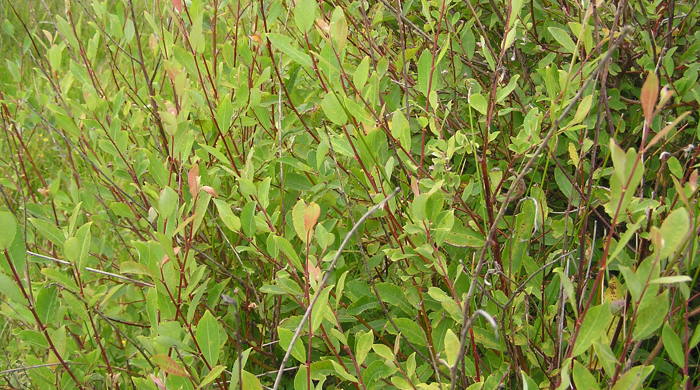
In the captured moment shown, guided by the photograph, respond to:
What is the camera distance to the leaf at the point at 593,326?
909 millimetres

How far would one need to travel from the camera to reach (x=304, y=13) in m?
1.22

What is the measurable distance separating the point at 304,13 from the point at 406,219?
42 centimetres

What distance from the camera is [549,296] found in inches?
52.2

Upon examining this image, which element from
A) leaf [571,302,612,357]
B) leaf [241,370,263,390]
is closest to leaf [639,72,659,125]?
leaf [571,302,612,357]

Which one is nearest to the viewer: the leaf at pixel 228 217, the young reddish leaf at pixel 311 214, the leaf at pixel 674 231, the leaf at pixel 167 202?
the leaf at pixel 674 231

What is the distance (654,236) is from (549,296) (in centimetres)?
54

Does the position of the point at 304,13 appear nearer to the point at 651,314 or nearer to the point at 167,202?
the point at 167,202

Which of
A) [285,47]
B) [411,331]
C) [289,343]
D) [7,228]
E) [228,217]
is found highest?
[285,47]

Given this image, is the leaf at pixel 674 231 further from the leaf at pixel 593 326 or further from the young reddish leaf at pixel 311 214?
the young reddish leaf at pixel 311 214

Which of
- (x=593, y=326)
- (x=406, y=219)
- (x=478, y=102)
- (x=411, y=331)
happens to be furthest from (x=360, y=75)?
(x=593, y=326)

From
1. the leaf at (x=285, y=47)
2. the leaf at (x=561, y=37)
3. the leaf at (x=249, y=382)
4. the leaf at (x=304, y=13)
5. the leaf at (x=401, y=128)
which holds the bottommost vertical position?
the leaf at (x=249, y=382)

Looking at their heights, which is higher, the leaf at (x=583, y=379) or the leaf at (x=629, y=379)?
the leaf at (x=629, y=379)

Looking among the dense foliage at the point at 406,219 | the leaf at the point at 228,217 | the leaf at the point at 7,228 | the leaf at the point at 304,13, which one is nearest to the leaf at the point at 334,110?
the dense foliage at the point at 406,219

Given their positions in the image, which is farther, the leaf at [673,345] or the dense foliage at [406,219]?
the dense foliage at [406,219]
